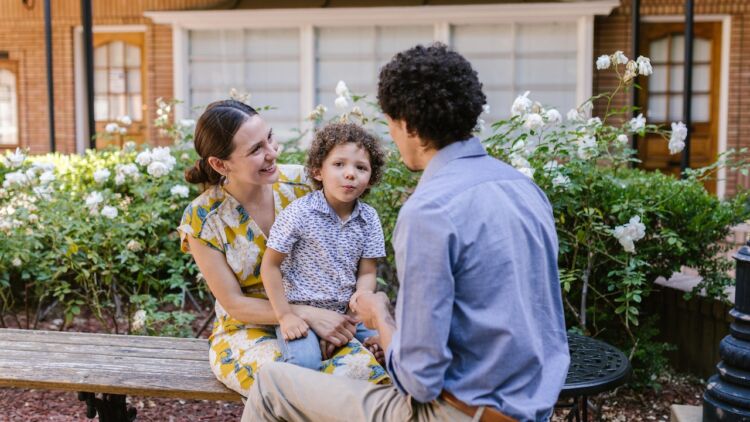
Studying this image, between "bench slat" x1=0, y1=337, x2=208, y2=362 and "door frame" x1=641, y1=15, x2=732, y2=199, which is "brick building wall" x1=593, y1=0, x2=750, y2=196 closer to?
"door frame" x1=641, y1=15, x2=732, y2=199

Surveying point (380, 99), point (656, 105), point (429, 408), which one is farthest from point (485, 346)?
point (656, 105)

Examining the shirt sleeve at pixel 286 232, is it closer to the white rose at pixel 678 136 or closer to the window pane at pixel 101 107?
the white rose at pixel 678 136

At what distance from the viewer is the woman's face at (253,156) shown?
2590 mm

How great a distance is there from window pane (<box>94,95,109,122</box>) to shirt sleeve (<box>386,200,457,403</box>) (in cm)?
1043

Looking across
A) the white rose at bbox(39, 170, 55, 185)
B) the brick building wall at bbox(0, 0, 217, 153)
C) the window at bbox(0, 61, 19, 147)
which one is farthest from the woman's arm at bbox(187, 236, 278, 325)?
the window at bbox(0, 61, 19, 147)

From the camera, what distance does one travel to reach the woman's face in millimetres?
2590

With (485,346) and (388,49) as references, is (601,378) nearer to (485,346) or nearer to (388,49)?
(485,346)

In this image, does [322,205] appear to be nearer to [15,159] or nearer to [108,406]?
[108,406]

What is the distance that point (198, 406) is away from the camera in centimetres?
399

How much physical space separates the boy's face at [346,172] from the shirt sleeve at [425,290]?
772mm

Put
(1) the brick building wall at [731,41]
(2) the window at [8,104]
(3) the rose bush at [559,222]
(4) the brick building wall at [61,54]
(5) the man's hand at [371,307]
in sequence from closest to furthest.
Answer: (5) the man's hand at [371,307] → (3) the rose bush at [559,222] → (1) the brick building wall at [731,41] → (4) the brick building wall at [61,54] → (2) the window at [8,104]

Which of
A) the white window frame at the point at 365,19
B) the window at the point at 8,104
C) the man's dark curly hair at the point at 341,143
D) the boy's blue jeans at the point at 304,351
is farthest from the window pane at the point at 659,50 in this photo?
the window at the point at 8,104

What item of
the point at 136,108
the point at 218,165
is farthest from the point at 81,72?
the point at 218,165

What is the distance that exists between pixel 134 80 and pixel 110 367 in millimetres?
9015
